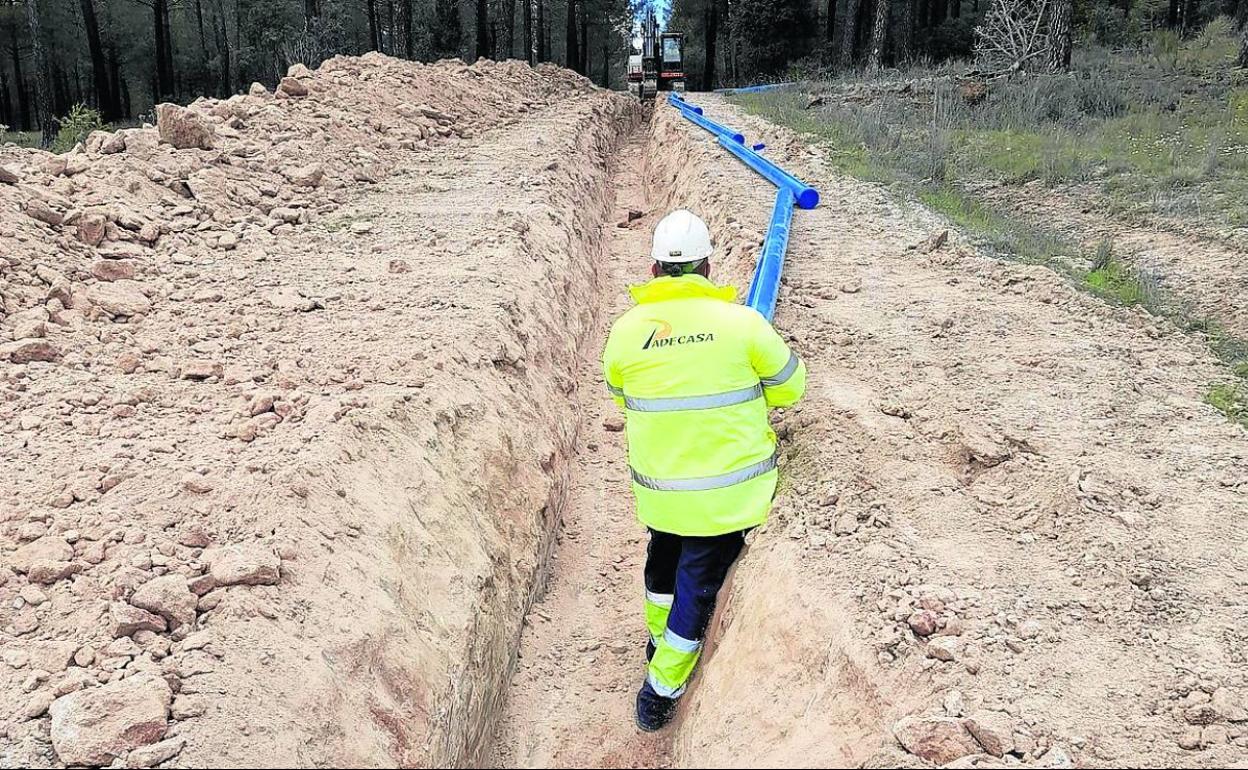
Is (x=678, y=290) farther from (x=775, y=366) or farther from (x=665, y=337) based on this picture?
(x=775, y=366)

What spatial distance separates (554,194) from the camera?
367 inches

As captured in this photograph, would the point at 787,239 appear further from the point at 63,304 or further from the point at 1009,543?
the point at 63,304

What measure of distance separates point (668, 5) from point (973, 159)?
4372 cm

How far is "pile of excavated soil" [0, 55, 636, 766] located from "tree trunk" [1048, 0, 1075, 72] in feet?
40.1

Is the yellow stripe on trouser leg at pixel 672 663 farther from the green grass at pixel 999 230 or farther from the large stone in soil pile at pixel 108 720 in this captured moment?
the green grass at pixel 999 230

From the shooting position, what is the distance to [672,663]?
3600mm

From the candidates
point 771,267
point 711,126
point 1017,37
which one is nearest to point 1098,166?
point 771,267

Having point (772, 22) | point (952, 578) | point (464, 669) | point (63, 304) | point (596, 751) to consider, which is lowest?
point (596, 751)

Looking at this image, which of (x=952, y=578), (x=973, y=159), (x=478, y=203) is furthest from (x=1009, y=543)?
(x=973, y=159)

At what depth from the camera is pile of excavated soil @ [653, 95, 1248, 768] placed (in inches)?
104

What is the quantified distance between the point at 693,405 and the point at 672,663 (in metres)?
1.13

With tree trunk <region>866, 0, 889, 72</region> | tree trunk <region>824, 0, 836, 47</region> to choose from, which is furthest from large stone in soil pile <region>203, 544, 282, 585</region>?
tree trunk <region>824, 0, 836, 47</region>

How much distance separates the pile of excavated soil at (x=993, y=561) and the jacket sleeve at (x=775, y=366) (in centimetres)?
67

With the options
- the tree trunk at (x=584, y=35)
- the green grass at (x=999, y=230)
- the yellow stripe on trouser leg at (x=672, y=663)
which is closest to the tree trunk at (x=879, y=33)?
the green grass at (x=999, y=230)
